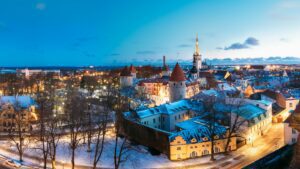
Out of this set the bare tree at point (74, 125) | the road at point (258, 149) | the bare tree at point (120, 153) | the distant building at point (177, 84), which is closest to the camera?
the bare tree at point (120, 153)

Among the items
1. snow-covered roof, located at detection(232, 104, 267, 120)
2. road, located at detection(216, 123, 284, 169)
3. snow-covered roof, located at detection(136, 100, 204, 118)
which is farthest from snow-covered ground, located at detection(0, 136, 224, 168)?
snow-covered roof, located at detection(232, 104, 267, 120)

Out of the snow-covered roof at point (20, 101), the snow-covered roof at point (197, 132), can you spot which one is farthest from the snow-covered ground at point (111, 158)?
the snow-covered roof at point (20, 101)

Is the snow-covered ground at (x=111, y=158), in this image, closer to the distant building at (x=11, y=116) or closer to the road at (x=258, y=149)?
the road at (x=258, y=149)

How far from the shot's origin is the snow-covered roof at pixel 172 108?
36400mm

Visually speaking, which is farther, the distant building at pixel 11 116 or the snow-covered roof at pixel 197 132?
the distant building at pixel 11 116

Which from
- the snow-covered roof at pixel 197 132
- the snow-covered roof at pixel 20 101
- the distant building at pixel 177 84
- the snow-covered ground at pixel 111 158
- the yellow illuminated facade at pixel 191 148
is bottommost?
the snow-covered ground at pixel 111 158

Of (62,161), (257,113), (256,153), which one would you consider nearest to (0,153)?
(62,161)

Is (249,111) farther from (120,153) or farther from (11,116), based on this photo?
(11,116)

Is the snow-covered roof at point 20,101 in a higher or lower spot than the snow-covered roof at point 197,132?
higher

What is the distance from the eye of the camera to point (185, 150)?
28047 millimetres

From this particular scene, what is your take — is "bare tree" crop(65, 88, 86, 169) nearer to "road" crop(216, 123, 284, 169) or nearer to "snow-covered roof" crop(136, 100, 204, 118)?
"snow-covered roof" crop(136, 100, 204, 118)

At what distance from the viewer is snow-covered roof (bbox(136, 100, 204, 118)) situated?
3640 cm

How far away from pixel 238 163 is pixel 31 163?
19020 mm

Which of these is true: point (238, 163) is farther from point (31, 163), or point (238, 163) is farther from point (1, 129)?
point (1, 129)
